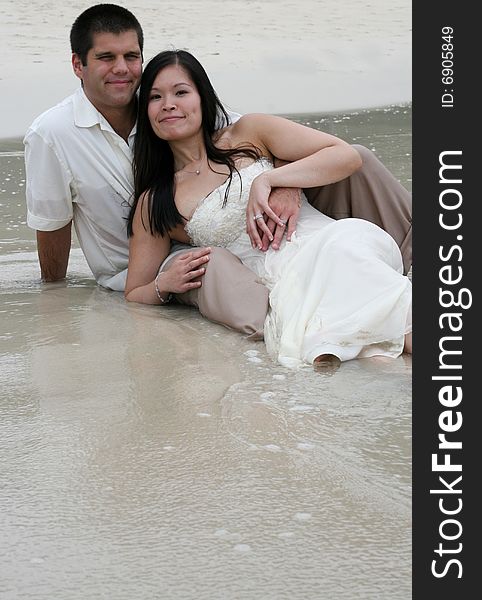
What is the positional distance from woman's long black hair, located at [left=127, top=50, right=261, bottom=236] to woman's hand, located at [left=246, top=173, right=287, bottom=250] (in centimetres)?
19

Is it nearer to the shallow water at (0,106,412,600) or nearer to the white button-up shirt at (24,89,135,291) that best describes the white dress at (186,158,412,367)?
the shallow water at (0,106,412,600)

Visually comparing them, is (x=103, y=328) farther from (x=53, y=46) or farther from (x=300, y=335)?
(x=53, y=46)

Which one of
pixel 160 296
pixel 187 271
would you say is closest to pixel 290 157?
pixel 187 271

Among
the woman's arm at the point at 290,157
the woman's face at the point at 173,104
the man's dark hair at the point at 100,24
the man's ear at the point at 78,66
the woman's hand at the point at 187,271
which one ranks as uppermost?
the man's dark hair at the point at 100,24

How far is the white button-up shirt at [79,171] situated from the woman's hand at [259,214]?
27.3 inches

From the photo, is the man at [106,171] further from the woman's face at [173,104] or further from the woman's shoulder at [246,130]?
the woman's shoulder at [246,130]

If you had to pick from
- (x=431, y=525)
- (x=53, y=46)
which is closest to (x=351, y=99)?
(x=53, y=46)

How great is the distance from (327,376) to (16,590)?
5.27 ft

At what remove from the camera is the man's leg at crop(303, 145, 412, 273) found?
488cm

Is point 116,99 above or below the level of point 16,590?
above

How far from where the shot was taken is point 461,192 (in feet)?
10.1

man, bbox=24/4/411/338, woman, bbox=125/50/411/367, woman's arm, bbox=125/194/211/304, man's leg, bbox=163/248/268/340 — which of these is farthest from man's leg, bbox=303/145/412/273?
woman's arm, bbox=125/194/211/304

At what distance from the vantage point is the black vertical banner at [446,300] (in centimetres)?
239

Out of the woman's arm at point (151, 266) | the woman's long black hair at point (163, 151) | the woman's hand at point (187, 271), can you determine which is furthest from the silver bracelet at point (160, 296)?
the woman's long black hair at point (163, 151)
